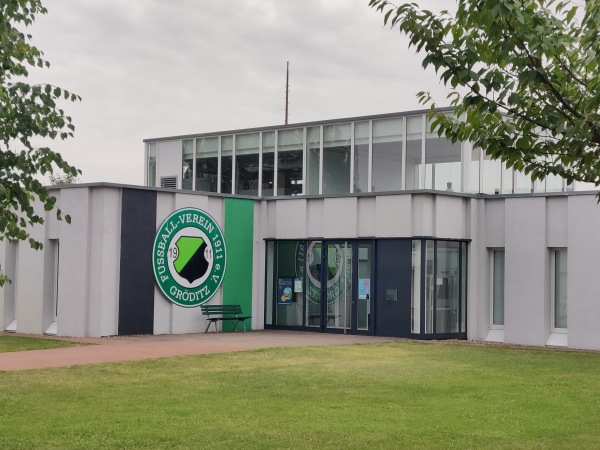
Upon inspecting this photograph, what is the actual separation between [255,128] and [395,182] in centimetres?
587

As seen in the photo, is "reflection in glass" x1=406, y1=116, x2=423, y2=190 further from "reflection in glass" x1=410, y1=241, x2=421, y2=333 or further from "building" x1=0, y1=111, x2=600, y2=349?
"reflection in glass" x1=410, y1=241, x2=421, y2=333

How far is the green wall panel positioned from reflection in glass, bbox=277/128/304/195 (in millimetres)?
4311

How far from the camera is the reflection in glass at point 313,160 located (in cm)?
3195

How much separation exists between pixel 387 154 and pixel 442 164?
88.0 inches

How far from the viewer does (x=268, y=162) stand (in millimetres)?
33312

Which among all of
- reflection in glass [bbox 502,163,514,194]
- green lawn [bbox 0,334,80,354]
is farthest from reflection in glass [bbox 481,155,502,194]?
green lawn [bbox 0,334,80,354]

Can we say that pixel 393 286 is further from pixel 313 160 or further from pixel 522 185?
pixel 313 160

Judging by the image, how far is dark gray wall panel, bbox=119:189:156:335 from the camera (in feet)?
80.4

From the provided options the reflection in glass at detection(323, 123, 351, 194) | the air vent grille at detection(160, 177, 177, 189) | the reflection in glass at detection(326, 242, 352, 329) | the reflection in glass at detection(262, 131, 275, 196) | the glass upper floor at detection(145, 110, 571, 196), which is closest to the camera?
the reflection in glass at detection(326, 242, 352, 329)

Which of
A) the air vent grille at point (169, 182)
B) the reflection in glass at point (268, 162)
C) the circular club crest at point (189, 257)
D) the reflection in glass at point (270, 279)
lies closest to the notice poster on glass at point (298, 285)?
the reflection in glass at point (270, 279)

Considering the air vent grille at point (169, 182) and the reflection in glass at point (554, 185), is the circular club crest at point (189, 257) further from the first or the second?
the reflection in glass at point (554, 185)

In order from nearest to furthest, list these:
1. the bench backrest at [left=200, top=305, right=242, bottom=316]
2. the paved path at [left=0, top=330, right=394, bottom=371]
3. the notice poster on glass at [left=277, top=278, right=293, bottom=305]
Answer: the paved path at [left=0, top=330, right=394, bottom=371]
the bench backrest at [left=200, top=305, right=242, bottom=316]
the notice poster on glass at [left=277, top=278, right=293, bottom=305]

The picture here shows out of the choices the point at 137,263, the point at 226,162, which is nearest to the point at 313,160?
the point at 226,162

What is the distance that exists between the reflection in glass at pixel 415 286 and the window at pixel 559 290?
11.2 ft
